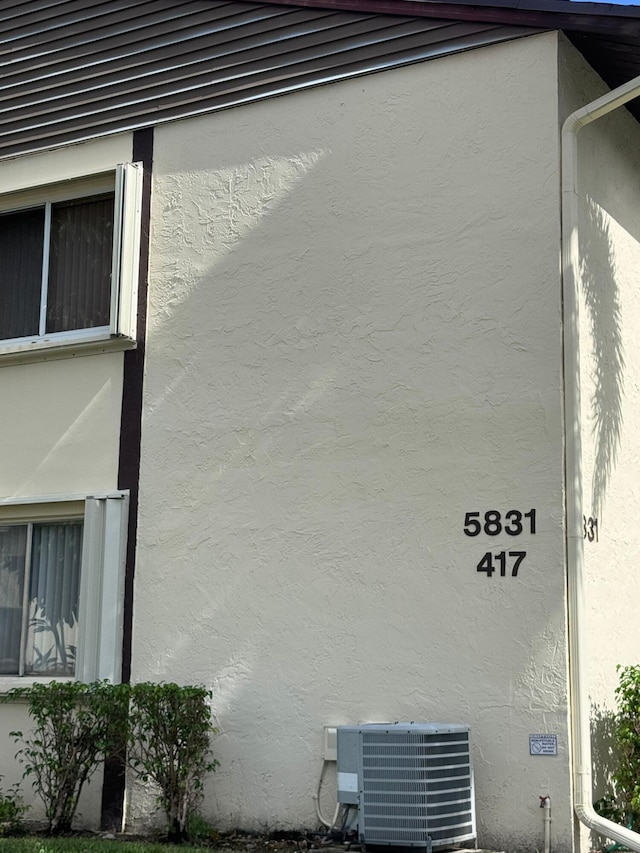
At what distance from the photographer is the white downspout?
748cm

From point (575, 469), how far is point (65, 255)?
5162 mm

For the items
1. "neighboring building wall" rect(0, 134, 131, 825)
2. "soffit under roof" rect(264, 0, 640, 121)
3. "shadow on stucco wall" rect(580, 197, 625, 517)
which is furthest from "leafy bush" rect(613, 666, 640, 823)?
"soffit under roof" rect(264, 0, 640, 121)

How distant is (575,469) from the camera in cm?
797

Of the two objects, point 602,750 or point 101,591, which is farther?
point 101,591

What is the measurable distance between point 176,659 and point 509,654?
8.70ft

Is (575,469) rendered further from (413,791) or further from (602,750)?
(413,791)

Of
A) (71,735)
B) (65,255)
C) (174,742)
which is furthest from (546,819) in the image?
(65,255)

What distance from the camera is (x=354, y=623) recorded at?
8.41 m

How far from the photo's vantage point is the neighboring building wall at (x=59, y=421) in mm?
9703

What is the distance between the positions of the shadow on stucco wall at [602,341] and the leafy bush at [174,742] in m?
3.22

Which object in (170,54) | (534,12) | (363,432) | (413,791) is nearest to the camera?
(413,791)

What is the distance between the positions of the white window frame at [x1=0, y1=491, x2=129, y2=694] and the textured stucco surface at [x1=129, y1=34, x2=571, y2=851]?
0.19m

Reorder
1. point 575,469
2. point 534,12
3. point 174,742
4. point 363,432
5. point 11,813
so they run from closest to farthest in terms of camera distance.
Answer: point 575,469 → point 174,742 → point 534,12 → point 363,432 → point 11,813

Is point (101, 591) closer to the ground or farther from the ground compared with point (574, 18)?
closer to the ground
